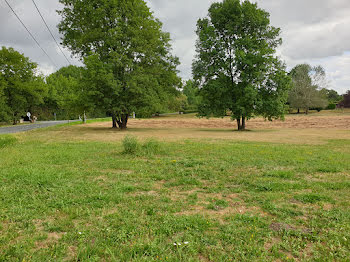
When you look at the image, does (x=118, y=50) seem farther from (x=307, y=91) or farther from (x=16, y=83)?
(x=307, y=91)

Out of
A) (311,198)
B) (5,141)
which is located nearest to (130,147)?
(311,198)

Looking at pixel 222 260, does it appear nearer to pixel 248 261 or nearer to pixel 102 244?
pixel 248 261

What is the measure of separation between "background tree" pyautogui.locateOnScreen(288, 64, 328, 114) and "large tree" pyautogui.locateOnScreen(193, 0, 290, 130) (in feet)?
136

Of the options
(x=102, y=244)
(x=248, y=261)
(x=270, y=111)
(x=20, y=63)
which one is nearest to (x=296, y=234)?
(x=248, y=261)

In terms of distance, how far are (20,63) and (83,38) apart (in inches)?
1078

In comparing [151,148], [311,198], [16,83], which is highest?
[16,83]

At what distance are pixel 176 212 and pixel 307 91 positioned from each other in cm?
6590

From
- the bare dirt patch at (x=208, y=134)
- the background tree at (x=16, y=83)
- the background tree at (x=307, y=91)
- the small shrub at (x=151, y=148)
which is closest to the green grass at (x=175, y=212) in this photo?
the small shrub at (x=151, y=148)

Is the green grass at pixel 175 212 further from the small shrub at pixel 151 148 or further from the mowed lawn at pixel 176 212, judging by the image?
the small shrub at pixel 151 148

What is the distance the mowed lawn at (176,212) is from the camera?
2.98 meters

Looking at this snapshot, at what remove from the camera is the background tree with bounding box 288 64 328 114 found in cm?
5991

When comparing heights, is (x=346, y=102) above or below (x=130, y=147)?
above

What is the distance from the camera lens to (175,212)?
13.6ft

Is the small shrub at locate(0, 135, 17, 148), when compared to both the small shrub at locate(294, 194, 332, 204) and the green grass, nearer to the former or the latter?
the green grass
